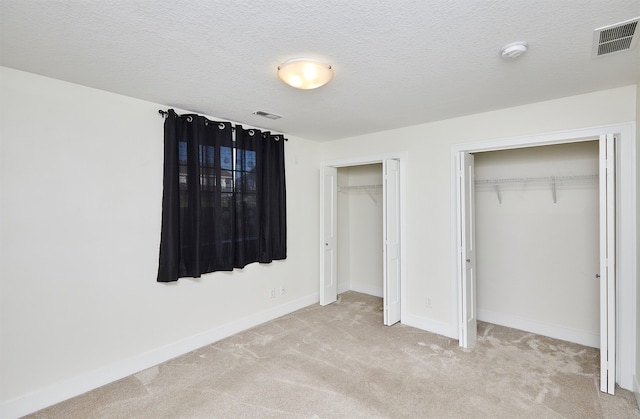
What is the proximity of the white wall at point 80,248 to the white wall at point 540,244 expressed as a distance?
3.42 metres

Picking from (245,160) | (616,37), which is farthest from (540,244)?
(245,160)

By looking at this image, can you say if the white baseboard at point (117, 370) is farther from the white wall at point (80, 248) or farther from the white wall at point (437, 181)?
the white wall at point (437, 181)

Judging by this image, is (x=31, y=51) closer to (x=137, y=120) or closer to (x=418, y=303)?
(x=137, y=120)

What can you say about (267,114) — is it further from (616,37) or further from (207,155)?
(616,37)

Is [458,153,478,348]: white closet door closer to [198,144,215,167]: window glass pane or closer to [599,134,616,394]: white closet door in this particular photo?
[599,134,616,394]: white closet door

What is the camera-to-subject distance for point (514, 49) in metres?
1.88

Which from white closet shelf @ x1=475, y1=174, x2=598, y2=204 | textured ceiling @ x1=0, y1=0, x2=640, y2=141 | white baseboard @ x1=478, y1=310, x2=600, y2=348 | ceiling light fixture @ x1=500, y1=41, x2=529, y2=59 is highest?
textured ceiling @ x1=0, y1=0, x2=640, y2=141

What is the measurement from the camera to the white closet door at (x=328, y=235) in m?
4.49

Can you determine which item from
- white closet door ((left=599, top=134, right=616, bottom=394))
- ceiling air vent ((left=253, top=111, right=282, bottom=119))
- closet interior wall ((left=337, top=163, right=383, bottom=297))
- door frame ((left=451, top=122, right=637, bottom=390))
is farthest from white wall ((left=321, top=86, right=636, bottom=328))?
ceiling air vent ((left=253, top=111, right=282, bottom=119))

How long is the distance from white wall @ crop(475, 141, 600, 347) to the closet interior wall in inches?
59.8

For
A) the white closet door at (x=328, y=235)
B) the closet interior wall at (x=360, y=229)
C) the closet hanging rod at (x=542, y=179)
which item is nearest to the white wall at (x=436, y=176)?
the closet hanging rod at (x=542, y=179)

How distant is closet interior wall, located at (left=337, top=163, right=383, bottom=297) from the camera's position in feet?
16.4

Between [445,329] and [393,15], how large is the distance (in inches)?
126

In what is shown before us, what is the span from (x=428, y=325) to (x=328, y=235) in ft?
5.94
